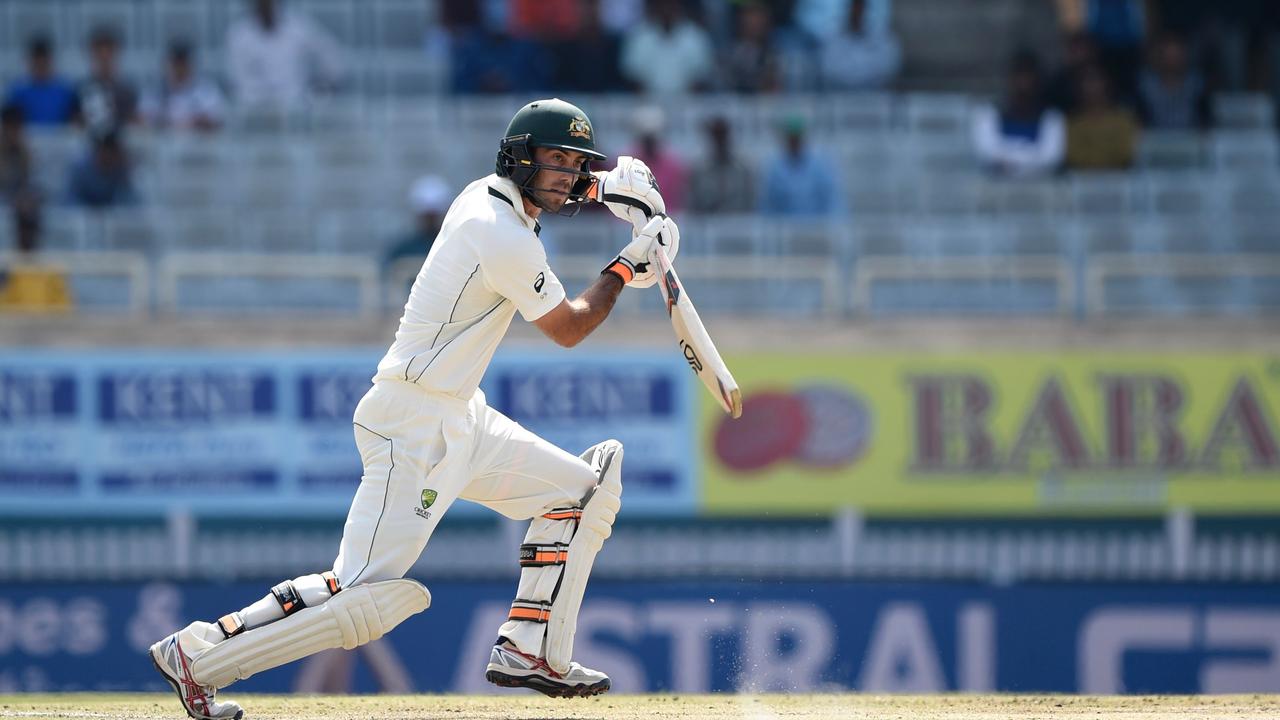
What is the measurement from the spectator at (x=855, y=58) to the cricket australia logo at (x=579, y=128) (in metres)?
9.76

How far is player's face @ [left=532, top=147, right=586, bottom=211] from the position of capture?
283 inches

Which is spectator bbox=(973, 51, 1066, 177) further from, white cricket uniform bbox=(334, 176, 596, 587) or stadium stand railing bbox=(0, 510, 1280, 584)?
white cricket uniform bbox=(334, 176, 596, 587)

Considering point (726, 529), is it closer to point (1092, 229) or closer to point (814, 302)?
point (814, 302)

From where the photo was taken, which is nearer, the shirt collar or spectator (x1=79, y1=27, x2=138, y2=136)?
the shirt collar

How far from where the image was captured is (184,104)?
15922 millimetres

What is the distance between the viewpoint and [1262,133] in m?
16.5

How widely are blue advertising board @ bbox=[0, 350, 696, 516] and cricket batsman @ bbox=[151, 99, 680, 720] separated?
640cm

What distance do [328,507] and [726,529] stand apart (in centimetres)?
288

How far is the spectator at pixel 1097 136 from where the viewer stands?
51.8 feet

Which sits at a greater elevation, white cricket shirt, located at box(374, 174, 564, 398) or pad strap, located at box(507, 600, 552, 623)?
white cricket shirt, located at box(374, 174, 564, 398)

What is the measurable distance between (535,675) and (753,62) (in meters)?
9.81

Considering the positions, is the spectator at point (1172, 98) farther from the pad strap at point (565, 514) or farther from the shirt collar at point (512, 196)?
the shirt collar at point (512, 196)

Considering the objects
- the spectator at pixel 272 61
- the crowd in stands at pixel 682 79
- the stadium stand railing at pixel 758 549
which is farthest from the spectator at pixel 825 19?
the stadium stand railing at pixel 758 549

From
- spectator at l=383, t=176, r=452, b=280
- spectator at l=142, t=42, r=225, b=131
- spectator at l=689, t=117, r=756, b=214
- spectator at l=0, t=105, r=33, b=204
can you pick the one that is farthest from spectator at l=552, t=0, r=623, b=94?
spectator at l=0, t=105, r=33, b=204
